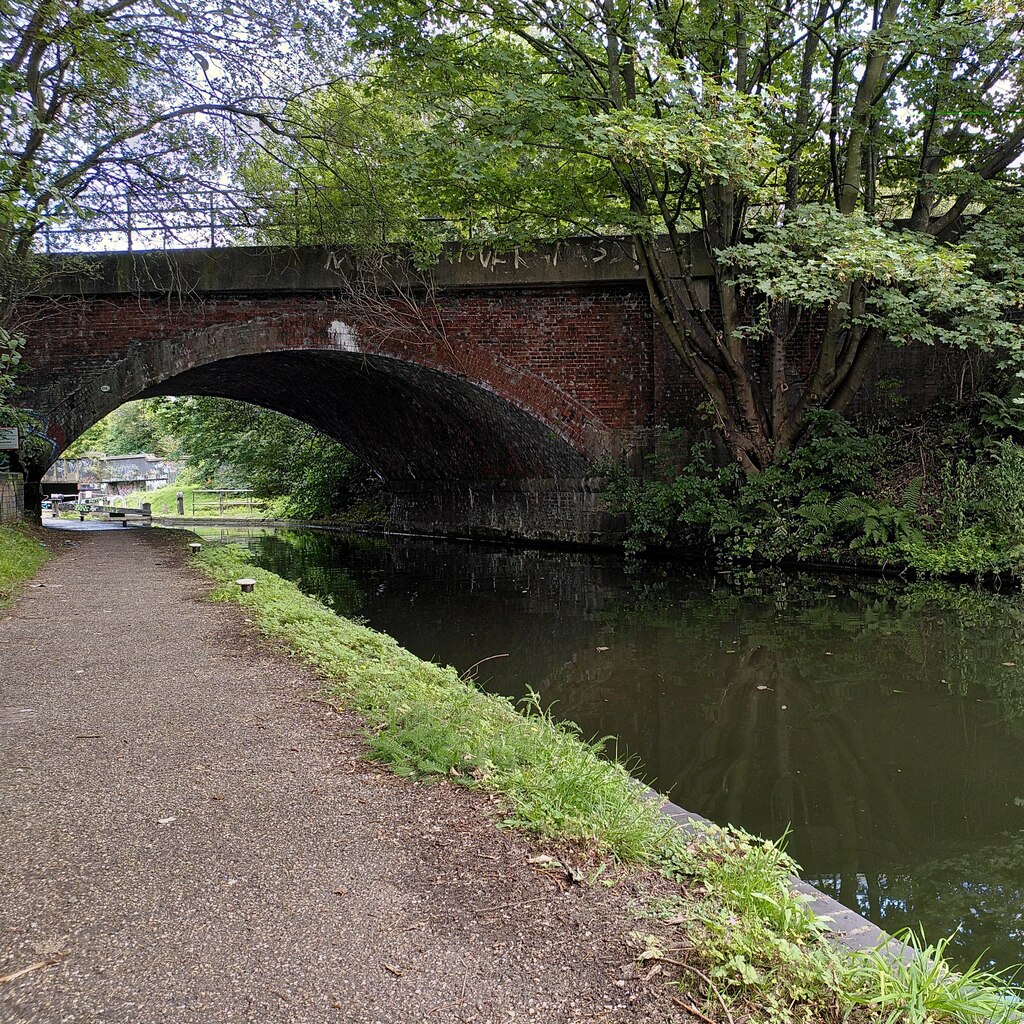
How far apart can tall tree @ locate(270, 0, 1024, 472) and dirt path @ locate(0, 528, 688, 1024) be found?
21.0ft

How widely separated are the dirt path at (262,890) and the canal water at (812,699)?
1.43 m

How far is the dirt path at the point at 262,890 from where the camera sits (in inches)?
67.3

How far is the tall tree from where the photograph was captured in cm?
821

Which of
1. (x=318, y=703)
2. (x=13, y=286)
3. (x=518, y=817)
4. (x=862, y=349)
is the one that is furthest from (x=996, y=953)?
(x=13, y=286)

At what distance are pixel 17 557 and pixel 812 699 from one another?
7612 mm

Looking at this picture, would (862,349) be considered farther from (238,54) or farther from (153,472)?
(153,472)

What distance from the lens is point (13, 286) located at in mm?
10445

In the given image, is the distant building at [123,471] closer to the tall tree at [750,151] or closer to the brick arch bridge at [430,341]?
the brick arch bridge at [430,341]

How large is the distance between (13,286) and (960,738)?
11.4 m

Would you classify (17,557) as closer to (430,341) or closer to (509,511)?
(430,341)

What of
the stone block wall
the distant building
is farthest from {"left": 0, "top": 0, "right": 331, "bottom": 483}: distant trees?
the distant building

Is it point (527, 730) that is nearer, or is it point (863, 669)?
point (527, 730)

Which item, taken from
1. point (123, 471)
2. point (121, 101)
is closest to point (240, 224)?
point (121, 101)

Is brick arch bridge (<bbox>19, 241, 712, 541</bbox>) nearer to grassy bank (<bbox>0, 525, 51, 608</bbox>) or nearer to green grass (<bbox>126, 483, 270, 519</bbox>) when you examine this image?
grassy bank (<bbox>0, 525, 51, 608</bbox>)
